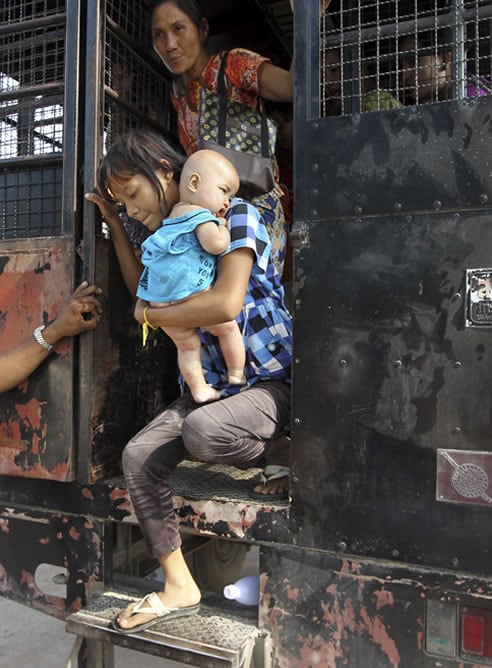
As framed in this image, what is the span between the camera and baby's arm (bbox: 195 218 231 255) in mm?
1834

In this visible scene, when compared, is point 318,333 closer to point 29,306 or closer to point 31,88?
point 29,306

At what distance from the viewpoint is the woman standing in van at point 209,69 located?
226cm

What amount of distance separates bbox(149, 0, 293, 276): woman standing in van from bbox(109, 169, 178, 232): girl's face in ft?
1.28

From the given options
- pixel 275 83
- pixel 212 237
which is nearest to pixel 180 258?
pixel 212 237

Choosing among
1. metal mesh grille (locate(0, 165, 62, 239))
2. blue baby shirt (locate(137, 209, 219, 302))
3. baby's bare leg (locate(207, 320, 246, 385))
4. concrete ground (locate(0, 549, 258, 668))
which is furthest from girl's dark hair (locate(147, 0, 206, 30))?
concrete ground (locate(0, 549, 258, 668))

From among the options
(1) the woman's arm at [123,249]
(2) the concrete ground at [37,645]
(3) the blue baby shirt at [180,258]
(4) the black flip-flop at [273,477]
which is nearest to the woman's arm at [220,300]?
(3) the blue baby shirt at [180,258]

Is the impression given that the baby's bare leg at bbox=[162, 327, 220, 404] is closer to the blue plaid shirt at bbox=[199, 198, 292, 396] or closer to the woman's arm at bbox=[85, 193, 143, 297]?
the blue plaid shirt at bbox=[199, 198, 292, 396]

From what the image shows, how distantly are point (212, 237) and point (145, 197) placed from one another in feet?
1.12

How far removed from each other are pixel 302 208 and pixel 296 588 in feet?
3.62

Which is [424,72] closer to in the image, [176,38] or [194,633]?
[176,38]

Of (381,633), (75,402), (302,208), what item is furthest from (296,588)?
(302,208)

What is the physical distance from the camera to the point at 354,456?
5.51ft

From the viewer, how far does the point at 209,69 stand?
2.38 m

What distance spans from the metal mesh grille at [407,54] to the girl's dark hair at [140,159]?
539mm
